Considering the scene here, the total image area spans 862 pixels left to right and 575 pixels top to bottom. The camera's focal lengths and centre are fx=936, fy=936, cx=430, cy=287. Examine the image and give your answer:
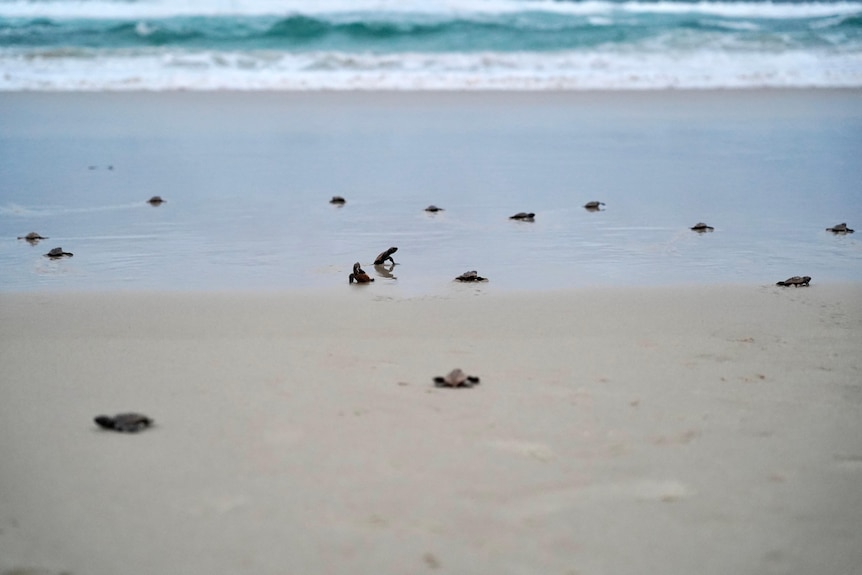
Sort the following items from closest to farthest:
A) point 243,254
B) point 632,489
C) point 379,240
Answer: point 632,489 < point 243,254 < point 379,240

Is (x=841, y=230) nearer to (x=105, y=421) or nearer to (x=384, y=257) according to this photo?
(x=384, y=257)

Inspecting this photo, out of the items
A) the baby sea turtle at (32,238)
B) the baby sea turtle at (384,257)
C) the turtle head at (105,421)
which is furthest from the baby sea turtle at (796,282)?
the baby sea turtle at (32,238)

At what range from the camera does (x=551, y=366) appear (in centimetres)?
442

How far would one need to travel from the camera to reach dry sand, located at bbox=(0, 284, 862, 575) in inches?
113

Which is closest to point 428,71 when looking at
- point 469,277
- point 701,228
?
point 701,228

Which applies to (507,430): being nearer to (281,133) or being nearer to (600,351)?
(600,351)

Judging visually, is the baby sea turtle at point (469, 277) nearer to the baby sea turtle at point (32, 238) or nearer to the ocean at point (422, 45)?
the baby sea turtle at point (32, 238)

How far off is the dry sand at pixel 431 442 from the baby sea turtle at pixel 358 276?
61 centimetres

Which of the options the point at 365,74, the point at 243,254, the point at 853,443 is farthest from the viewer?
the point at 365,74

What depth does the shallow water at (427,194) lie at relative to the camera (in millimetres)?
6578

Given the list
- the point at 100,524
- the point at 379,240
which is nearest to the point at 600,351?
the point at 100,524

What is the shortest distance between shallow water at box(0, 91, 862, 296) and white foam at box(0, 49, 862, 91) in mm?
3761

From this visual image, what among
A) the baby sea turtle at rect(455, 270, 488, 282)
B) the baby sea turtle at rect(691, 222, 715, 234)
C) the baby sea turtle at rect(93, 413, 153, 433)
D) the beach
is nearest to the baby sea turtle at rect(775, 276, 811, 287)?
the beach

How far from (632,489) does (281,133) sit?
36.2ft
